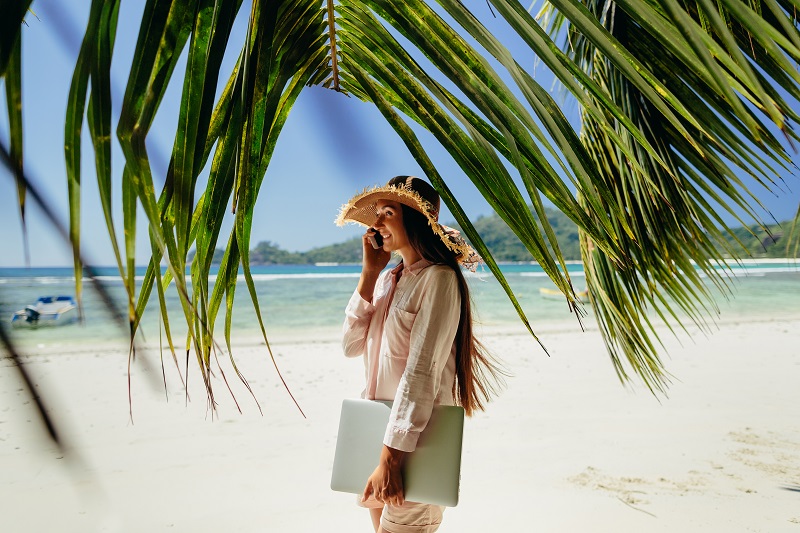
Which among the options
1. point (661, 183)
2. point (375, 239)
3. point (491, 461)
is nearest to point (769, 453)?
point (491, 461)

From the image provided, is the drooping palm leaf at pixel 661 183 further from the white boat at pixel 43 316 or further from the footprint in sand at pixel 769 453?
the white boat at pixel 43 316

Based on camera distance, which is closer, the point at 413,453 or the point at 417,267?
the point at 413,453

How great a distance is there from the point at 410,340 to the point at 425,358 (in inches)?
3.3

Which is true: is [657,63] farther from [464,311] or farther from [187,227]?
[187,227]

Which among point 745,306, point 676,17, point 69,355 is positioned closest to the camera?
point 676,17

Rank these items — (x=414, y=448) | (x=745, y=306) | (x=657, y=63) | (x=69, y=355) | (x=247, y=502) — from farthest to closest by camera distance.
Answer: (x=745, y=306), (x=69, y=355), (x=247, y=502), (x=414, y=448), (x=657, y=63)

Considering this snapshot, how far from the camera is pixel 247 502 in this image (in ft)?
9.87

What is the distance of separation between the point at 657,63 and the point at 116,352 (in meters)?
9.70

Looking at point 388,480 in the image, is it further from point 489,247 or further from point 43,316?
point 489,247

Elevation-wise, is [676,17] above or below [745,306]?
above

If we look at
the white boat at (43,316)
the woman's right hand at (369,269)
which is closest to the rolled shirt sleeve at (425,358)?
the woman's right hand at (369,269)

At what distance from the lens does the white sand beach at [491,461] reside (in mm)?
2736

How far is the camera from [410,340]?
4.95 ft

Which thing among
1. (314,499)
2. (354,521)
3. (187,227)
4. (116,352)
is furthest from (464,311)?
(116,352)
